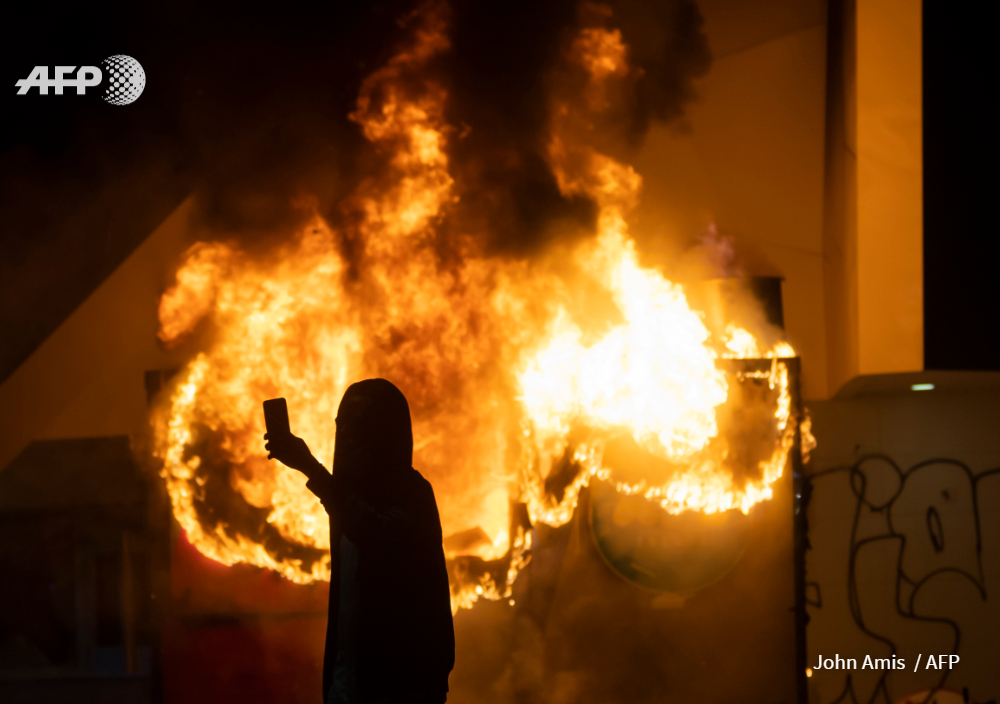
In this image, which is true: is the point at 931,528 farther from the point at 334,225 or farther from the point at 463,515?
the point at 334,225

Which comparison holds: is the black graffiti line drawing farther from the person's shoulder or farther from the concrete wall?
the person's shoulder

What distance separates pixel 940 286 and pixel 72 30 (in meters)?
6.57

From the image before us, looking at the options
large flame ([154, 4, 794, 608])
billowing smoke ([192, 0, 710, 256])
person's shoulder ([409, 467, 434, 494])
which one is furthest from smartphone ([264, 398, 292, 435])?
billowing smoke ([192, 0, 710, 256])

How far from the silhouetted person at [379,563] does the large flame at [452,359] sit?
1826 millimetres

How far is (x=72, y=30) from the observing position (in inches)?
198

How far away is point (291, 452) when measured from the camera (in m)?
2.41

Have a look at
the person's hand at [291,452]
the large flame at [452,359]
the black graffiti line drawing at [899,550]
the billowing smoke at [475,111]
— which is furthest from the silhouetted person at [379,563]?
the black graffiti line drawing at [899,550]

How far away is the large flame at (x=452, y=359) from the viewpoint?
171 inches

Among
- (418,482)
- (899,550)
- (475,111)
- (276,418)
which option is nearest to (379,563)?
(418,482)

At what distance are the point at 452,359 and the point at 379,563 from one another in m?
2.26

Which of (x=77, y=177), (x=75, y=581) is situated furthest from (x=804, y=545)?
(x=77, y=177)

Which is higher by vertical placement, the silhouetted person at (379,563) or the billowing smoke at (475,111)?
the billowing smoke at (475,111)

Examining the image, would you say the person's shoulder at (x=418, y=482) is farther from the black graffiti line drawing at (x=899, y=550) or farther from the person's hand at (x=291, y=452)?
the black graffiti line drawing at (x=899, y=550)

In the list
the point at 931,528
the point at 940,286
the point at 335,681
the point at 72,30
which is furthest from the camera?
the point at 72,30
